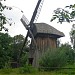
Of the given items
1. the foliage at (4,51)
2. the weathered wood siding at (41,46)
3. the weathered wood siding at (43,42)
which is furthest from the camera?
the foliage at (4,51)

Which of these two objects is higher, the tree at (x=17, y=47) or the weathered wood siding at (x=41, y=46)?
the tree at (x=17, y=47)

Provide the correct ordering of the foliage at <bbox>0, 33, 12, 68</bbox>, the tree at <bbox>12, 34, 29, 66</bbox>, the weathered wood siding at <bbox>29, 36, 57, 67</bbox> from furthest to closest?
the tree at <bbox>12, 34, 29, 66</bbox>
the foliage at <bbox>0, 33, 12, 68</bbox>
the weathered wood siding at <bbox>29, 36, 57, 67</bbox>

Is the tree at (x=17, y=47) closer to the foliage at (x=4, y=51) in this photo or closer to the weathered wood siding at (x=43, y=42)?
the foliage at (x=4, y=51)

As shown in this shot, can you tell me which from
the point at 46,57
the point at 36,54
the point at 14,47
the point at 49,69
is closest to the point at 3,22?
the point at 49,69

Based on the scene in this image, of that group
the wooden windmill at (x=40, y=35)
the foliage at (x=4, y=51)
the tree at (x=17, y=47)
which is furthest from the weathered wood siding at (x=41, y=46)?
the tree at (x=17, y=47)

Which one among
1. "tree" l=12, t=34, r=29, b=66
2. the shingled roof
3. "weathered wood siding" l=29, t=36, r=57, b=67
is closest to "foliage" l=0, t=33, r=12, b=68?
"tree" l=12, t=34, r=29, b=66

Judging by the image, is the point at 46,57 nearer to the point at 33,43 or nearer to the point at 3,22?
the point at 33,43

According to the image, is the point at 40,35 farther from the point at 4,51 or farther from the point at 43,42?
the point at 4,51

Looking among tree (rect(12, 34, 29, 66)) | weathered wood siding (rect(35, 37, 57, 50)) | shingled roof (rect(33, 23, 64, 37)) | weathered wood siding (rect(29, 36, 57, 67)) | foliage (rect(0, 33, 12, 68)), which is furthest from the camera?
tree (rect(12, 34, 29, 66))

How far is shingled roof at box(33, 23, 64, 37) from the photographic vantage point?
47625 millimetres

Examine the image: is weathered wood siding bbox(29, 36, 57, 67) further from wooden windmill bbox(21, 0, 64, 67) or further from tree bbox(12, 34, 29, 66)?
tree bbox(12, 34, 29, 66)

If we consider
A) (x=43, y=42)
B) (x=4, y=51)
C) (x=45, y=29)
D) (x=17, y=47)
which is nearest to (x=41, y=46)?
(x=43, y=42)

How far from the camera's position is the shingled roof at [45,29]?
47.6 meters

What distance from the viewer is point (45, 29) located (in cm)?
4831
